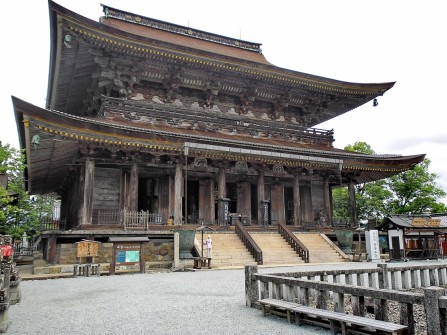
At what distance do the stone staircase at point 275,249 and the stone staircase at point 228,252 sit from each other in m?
0.88

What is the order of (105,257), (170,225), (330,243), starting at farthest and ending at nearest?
(330,243)
(170,225)
(105,257)

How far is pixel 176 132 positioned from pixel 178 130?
1.11 metres

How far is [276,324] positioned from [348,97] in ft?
73.0

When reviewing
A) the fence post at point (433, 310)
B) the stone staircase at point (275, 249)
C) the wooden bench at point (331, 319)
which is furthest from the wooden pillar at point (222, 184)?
the fence post at point (433, 310)

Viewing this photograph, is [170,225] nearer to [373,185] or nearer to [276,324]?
[276,324]

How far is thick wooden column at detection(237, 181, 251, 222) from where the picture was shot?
2247cm

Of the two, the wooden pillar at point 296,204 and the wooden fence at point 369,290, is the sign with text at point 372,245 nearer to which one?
the wooden pillar at point 296,204

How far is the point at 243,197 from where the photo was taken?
22609mm

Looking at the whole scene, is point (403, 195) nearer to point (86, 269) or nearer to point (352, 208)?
point (352, 208)

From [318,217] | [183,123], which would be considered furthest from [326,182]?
[183,123]

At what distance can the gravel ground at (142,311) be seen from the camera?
554 cm

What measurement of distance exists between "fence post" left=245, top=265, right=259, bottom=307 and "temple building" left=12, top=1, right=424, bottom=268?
9758mm

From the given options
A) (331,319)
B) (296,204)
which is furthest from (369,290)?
(296,204)

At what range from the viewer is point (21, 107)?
13.8 meters
